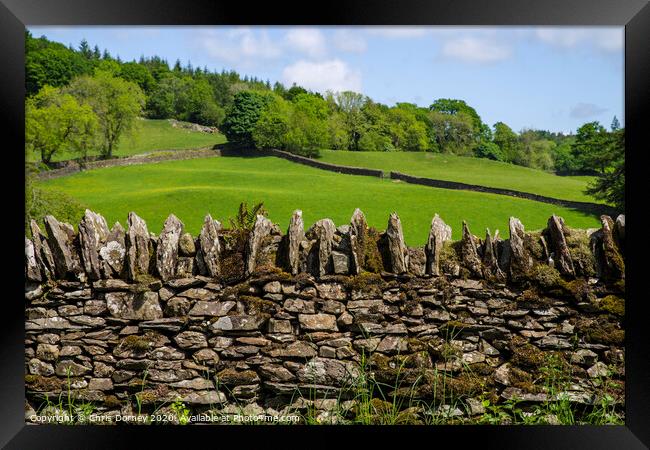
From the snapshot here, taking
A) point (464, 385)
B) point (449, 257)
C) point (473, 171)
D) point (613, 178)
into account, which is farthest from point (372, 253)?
point (613, 178)

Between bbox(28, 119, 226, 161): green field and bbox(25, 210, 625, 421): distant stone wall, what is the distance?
3.72 m

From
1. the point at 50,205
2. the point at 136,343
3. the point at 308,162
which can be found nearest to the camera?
the point at 136,343

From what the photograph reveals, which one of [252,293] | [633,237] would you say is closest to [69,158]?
[252,293]

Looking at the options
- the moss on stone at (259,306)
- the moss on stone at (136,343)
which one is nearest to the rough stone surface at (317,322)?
the moss on stone at (259,306)

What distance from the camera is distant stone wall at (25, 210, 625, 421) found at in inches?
189

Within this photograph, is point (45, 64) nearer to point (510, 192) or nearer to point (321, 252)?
point (321, 252)

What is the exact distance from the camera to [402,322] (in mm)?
4852

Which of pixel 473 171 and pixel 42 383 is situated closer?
pixel 42 383

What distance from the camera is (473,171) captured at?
900 centimetres

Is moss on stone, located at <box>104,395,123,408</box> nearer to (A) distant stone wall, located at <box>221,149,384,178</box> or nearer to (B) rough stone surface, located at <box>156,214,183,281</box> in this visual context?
(B) rough stone surface, located at <box>156,214,183,281</box>

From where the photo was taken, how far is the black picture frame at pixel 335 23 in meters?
4.19

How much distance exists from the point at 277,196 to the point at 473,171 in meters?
3.68

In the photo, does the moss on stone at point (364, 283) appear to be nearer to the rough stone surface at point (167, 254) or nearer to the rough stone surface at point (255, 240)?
the rough stone surface at point (255, 240)

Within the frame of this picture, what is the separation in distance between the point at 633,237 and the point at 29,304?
16.9 ft
